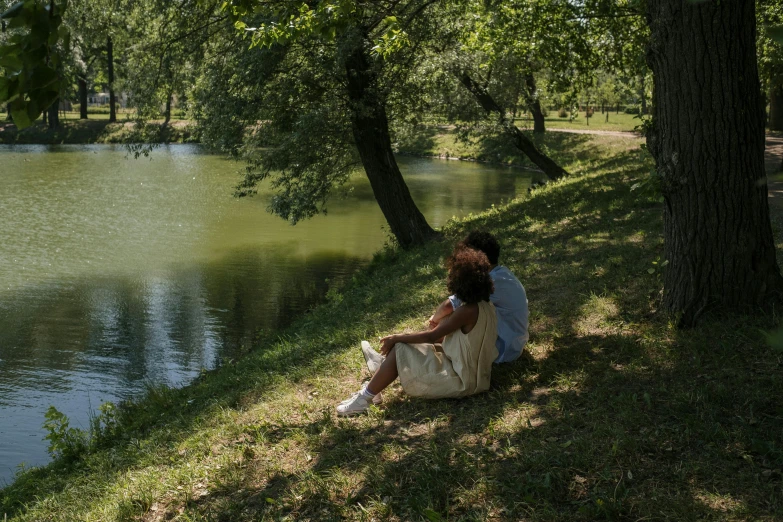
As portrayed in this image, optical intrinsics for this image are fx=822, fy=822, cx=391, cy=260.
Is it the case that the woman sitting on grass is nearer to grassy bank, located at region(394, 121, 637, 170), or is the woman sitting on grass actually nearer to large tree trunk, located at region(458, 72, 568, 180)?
large tree trunk, located at region(458, 72, 568, 180)

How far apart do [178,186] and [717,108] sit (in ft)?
79.5

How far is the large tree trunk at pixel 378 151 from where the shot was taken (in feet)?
45.7

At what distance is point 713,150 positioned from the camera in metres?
6.00

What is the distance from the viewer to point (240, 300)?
14.1 meters

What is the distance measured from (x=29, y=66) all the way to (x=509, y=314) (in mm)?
4635

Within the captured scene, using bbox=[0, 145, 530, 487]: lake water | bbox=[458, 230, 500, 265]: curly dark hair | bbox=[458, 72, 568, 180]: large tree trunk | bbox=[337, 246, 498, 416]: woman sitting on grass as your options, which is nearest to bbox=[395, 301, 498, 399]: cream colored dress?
bbox=[337, 246, 498, 416]: woman sitting on grass

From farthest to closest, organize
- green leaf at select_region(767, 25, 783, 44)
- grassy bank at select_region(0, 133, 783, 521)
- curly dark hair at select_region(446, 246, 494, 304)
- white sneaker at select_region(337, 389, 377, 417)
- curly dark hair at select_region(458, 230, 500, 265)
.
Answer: curly dark hair at select_region(458, 230, 500, 265) → white sneaker at select_region(337, 389, 377, 417) → curly dark hair at select_region(446, 246, 494, 304) → grassy bank at select_region(0, 133, 783, 521) → green leaf at select_region(767, 25, 783, 44)

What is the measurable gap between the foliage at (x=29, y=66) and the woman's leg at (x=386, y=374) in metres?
3.76

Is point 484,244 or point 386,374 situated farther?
point 484,244

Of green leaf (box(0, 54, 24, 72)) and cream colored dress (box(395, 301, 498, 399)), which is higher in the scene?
green leaf (box(0, 54, 24, 72))

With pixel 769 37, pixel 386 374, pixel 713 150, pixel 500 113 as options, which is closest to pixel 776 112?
pixel 500 113

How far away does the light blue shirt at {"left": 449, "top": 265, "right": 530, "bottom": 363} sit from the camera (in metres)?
6.50

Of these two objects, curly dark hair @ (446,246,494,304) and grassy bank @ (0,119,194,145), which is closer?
curly dark hair @ (446,246,494,304)

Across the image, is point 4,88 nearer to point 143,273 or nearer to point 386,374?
point 386,374
